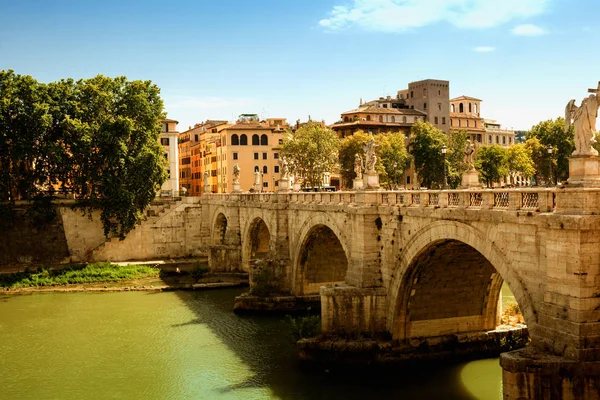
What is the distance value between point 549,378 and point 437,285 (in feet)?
28.8

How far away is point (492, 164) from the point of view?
190 feet

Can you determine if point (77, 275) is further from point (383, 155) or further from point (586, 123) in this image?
point (586, 123)

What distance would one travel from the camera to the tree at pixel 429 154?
58375 millimetres

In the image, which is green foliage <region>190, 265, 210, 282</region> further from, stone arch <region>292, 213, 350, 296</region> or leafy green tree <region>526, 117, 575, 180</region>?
leafy green tree <region>526, 117, 575, 180</region>

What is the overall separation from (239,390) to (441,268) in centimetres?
782

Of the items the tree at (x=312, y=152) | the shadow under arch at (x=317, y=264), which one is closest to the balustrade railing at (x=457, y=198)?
the shadow under arch at (x=317, y=264)

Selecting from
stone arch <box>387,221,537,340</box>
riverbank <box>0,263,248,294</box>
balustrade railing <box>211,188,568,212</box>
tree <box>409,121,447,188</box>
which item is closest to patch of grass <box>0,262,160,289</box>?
riverbank <box>0,263,248,294</box>

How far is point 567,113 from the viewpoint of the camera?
1345 centimetres

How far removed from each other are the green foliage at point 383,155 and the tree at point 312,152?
202 centimetres

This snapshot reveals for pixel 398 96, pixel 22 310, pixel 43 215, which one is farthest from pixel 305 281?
pixel 398 96

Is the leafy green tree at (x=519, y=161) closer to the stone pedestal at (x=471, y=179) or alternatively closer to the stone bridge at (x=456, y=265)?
the stone bridge at (x=456, y=265)

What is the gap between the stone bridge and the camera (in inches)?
495

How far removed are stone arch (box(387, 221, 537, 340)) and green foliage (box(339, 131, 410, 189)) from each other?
34811 millimetres

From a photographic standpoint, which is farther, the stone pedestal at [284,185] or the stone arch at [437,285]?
the stone pedestal at [284,185]
